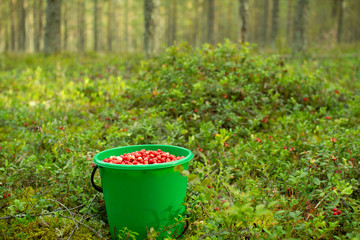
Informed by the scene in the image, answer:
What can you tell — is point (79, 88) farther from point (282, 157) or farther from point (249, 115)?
point (282, 157)

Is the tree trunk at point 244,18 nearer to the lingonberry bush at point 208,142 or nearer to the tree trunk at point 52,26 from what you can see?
the lingonberry bush at point 208,142

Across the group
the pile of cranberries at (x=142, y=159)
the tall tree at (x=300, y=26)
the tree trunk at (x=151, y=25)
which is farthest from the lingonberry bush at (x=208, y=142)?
the tall tree at (x=300, y=26)

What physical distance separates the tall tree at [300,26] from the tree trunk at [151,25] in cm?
622

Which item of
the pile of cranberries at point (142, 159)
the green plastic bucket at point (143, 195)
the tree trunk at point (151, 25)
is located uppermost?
the tree trunk at point (151, 25)

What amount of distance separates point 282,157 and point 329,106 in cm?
245

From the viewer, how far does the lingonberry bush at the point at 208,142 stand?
225cm

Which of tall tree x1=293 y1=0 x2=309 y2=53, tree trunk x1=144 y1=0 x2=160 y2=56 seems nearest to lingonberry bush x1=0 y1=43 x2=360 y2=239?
tree trunk x1=144 y1=0 x2=160 y2=56

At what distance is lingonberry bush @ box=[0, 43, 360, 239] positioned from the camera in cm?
225

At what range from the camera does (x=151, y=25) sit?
7.65 m

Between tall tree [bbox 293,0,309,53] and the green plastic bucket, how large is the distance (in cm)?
1050

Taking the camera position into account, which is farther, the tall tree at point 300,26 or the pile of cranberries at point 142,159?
the tall tree at point 300,26

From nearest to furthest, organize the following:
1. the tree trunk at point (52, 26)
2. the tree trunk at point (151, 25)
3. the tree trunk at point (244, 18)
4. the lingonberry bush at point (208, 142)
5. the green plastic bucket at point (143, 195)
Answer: the green plastic bucket at point (143, 195)
the lingonberry bush at point (208, 142)
the tree trunk at point (151, 25)
the tree trunk at point (244, 18)
the tree trunk at point (52, 26)

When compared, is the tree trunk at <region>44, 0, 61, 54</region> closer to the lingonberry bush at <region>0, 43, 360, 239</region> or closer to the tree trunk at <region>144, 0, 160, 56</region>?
the lingonberry bush at <region>0, 43, 360, 239</region>

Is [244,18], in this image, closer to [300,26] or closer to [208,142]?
[300,26]
